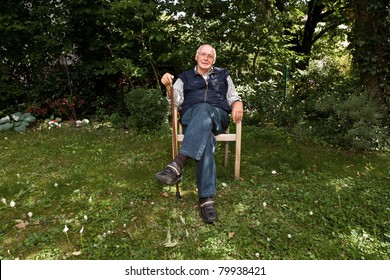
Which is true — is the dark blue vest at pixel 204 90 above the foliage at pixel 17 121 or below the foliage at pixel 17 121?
above

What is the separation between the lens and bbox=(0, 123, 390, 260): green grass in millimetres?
2457

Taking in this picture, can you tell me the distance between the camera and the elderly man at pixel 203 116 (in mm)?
2842

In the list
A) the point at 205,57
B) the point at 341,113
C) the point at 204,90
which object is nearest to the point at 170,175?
the point at 204,90

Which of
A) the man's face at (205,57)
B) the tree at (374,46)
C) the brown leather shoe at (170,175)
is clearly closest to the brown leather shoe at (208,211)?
the brown leather shoe at (170,175)

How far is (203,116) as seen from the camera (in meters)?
2.98

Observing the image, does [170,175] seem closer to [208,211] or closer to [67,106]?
[208,211]

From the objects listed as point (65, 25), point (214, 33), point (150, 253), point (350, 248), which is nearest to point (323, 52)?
point (214, 33)

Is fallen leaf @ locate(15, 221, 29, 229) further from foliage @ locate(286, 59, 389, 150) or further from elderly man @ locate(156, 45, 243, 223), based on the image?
foliage @ locate(286, 59, 389, 150)

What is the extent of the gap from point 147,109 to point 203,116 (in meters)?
2.58

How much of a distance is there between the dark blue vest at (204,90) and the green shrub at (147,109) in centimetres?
202

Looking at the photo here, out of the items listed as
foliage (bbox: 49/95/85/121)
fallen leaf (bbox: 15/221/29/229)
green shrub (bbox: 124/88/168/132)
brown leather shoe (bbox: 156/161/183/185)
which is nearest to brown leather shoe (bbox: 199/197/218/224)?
brown leather shoe (bbox: 156/161/183/185)

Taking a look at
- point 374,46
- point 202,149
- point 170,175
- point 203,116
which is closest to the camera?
point 170,175

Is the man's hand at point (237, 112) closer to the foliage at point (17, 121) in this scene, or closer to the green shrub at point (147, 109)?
the green shrub at point (147, 109)
